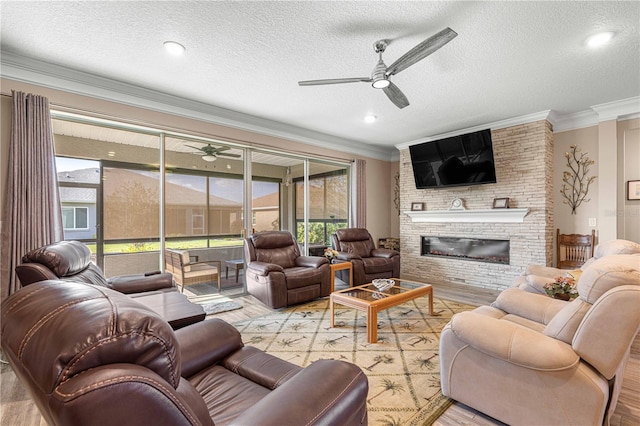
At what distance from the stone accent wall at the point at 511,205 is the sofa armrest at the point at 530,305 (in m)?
2.58

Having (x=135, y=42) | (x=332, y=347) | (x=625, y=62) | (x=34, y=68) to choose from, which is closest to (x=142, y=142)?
(x=34, y=68)

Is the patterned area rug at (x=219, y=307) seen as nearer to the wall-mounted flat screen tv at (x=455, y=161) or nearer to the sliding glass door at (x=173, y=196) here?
the sliding glass door at (x=173, y=196)

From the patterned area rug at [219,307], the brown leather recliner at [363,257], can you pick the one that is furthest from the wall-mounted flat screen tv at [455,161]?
the patterned area rug at [219,307]

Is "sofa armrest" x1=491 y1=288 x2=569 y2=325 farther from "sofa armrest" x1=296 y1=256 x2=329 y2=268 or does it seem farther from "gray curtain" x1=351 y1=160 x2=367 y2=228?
"gray curtain" x1=351 y1=160 x2=367 y2=228

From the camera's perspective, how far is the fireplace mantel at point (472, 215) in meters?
A: 4.61

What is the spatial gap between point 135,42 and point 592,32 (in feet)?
12.5

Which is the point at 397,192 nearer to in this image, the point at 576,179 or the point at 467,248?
the point at 467,248

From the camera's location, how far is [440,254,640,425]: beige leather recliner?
1368 mm

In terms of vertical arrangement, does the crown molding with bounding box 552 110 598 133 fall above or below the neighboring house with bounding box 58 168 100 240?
above

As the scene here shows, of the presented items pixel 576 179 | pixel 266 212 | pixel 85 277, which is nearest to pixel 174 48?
pixel 85 277

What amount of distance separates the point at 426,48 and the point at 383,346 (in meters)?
2.49

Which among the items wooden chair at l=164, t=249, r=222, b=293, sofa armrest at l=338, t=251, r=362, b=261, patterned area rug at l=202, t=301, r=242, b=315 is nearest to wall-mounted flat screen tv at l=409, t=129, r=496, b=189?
sofa armrest at l=338, t=251, r=362, b=261

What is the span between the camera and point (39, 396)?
62 cm

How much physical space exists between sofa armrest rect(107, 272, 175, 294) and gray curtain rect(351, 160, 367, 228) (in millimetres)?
3814
